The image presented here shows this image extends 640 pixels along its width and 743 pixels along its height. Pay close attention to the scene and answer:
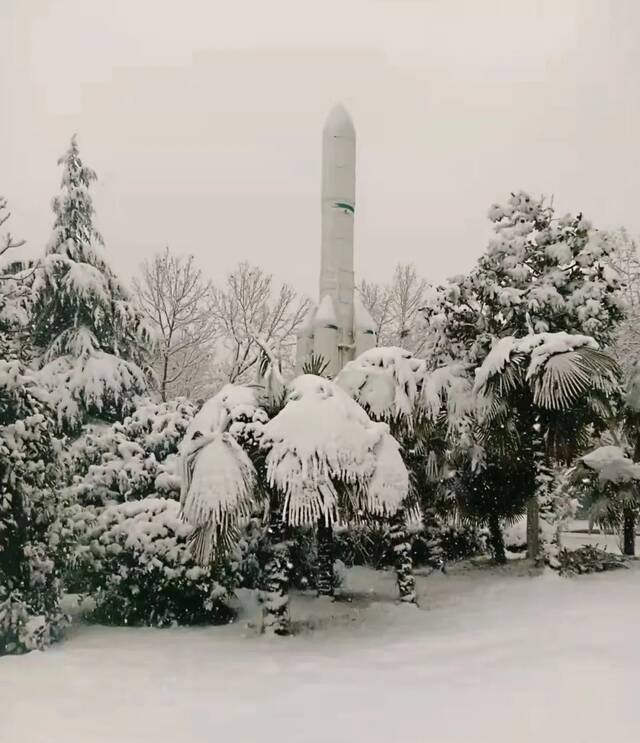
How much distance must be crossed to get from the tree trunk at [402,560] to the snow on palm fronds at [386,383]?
151 centimetres

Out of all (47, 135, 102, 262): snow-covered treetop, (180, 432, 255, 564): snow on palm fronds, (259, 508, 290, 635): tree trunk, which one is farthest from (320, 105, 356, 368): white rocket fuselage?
(180, 432, 255, 564): snow on palm fronds

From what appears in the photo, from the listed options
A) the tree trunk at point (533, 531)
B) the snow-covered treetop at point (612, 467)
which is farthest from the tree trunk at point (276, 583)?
the snow-covered treetop at point (612, 467)

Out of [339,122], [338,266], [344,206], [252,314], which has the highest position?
[339,122]

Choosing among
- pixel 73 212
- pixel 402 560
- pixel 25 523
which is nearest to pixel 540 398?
pixel 402 560

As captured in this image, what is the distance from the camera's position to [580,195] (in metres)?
13.2

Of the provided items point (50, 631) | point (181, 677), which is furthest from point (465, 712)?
point (50, 631)

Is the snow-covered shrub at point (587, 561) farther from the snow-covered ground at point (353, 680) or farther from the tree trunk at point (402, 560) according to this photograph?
the tree trunk at point (402, 560)

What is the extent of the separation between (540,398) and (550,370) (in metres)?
0.64

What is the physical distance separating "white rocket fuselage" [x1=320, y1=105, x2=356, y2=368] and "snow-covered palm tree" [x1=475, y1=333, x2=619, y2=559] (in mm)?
7126

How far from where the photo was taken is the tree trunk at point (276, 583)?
26.7 feet

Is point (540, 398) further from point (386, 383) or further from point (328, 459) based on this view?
point (328, 459)

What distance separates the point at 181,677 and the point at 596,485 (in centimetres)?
928

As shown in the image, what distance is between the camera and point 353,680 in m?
6.23

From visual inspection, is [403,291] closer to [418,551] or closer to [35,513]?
[418,551]
